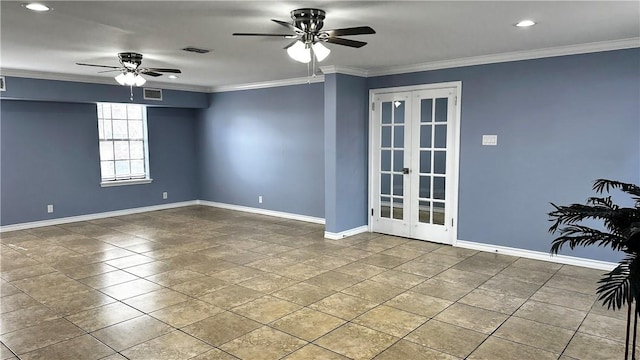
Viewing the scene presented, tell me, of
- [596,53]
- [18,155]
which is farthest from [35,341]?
[596,53]

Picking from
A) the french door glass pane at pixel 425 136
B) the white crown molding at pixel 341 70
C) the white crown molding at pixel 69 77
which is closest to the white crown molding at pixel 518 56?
the white crown molding at pixel 341 70

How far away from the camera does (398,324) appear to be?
3.29 metres

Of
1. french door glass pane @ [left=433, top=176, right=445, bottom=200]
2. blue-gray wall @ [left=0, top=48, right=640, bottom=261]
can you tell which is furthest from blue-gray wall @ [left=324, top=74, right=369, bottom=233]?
french door glass pane @ [left=433, top=176, right=445, bottom=200]

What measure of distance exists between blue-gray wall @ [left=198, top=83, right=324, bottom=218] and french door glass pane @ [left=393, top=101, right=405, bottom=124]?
4.35 feet

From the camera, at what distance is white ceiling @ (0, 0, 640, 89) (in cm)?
307

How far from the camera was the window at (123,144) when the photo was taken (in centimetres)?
764

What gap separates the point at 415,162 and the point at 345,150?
98 cm

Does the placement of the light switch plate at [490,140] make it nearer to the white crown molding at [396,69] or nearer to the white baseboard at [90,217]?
the white crown molding at [396,69]

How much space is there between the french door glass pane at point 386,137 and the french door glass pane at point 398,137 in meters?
0.09

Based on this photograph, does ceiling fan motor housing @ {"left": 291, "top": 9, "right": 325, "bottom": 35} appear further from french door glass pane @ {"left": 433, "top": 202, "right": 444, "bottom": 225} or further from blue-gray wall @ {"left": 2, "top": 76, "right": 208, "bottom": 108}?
blue-gray wall @ {"left": 2, "top": 76, "right": 208, "bottom": 108}

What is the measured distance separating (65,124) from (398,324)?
6.45 meters

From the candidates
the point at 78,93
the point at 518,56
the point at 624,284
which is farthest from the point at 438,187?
the point at 78,93

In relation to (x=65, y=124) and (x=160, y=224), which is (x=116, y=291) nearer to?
(x=160, y=224)

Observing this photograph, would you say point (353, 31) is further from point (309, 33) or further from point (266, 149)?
point (266, 149)
